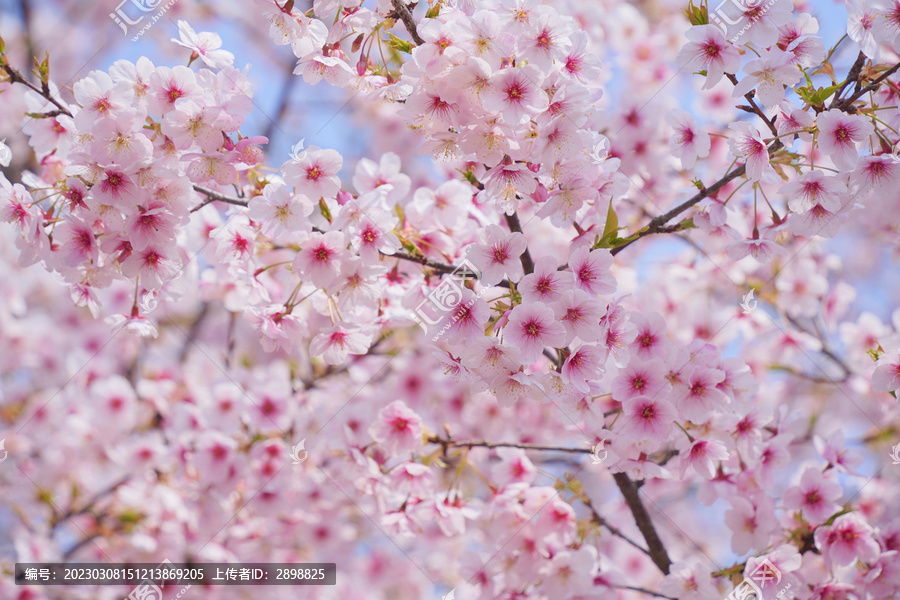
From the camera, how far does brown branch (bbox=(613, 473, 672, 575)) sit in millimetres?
2162

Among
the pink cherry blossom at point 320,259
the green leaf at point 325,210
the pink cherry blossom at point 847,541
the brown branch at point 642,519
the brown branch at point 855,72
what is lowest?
the brown branch at point 642,519

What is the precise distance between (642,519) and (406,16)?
5.97 feet

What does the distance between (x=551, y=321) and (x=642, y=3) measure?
5.12 m

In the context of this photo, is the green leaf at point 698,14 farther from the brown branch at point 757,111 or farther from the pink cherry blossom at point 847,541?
the pink cherry blossom at point 847,541

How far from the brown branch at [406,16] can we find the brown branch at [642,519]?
156 cm

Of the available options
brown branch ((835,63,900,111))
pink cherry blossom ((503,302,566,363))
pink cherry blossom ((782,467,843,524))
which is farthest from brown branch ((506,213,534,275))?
pink cherry blossom ((782,467,843,524))

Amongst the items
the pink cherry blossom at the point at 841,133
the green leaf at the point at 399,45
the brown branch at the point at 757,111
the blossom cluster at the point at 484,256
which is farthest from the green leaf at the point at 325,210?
the pink cherry blossom at the point at 841,133

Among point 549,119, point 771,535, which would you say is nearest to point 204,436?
point 549,119

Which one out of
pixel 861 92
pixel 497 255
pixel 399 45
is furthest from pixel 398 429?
pixel 861 92

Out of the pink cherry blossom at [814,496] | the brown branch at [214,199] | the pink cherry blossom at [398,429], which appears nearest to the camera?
the brown branch at [214,199]

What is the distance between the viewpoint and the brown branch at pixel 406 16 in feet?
5.69

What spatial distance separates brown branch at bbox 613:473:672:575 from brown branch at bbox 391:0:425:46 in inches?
61.6

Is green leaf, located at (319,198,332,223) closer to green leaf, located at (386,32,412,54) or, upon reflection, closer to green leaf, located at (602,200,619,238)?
green leaf, located at (386,32,412,54)

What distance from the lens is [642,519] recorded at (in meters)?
2.19
